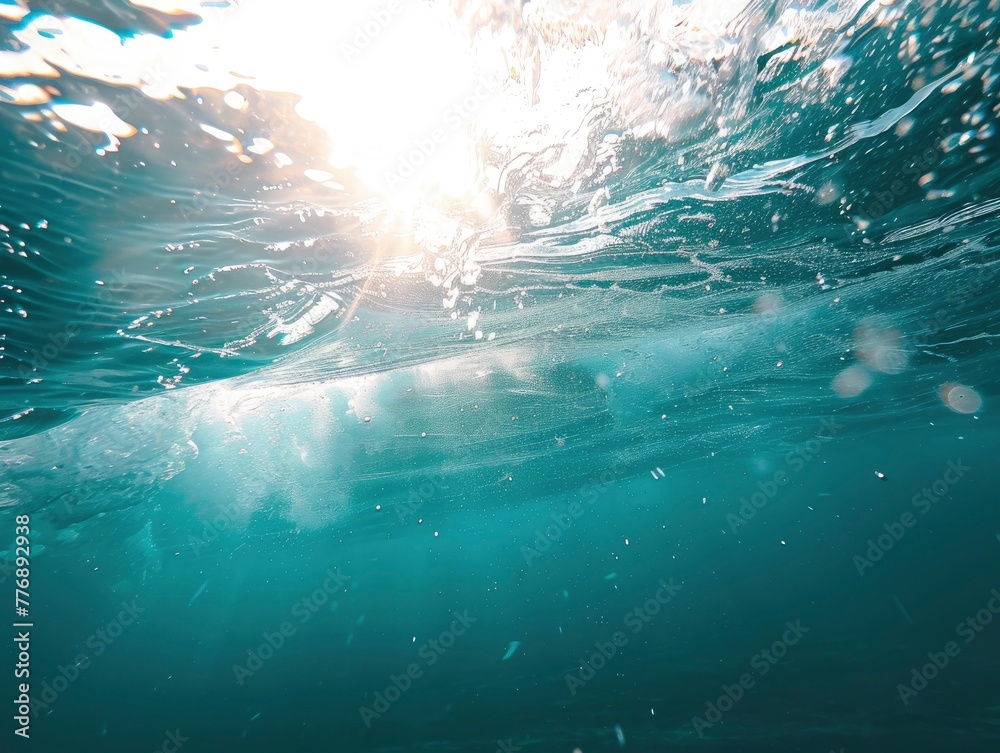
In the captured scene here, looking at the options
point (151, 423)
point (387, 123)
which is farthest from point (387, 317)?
point (151, 423)

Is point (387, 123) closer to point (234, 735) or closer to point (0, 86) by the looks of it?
point (0, 86)

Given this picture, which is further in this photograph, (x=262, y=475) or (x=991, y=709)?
(x=262, y=475)

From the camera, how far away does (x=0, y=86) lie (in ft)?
12.7

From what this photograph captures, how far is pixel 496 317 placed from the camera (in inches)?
438

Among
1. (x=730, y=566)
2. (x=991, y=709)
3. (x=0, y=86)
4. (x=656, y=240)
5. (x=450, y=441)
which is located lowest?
(x=730, y=566)

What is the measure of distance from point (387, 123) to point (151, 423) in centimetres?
1471

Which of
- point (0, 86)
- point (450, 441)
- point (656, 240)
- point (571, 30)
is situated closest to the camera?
point (0, 86)

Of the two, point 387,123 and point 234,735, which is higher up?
point 387,123

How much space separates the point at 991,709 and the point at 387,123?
670 inches

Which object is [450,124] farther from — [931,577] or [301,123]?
[931,577]

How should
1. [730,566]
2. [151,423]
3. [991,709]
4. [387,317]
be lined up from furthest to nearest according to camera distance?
[730,566] < [151,423] < [387,317] < [991,709]

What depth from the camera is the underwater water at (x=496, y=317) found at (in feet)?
14.7

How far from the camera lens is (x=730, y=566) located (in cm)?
3362

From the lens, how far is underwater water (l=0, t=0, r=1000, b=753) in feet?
14.7
